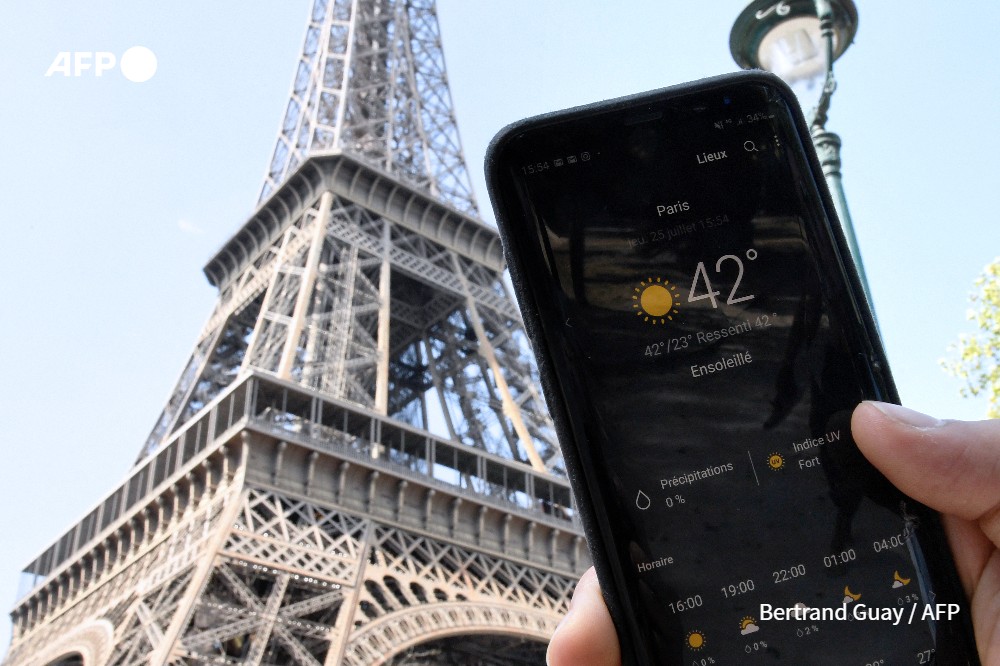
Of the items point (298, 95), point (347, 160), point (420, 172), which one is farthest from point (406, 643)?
point (298, 95)

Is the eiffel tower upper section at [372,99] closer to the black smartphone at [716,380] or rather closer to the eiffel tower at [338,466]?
the eiffel tower at [338,466]

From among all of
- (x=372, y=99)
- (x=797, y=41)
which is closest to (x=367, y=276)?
(x=372, y=99)

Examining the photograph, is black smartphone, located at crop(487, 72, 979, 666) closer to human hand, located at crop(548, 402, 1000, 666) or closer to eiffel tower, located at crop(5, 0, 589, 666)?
human hand, located at crop(548, 402, 1000, 666)

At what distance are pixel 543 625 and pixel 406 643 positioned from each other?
365 centimetres

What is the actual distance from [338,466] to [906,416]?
54.6 feet

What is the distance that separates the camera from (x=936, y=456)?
1.45 metres

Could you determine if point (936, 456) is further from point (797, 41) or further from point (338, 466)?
Result: point (338, 466)

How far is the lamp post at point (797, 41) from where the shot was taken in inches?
210

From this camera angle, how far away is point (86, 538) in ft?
70.4

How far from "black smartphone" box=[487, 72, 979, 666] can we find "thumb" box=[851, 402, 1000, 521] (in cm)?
6

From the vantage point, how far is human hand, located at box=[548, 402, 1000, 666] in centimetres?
144

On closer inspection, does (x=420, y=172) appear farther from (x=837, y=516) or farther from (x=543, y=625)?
(x=837, y=516)

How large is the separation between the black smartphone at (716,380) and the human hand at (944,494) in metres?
0.03

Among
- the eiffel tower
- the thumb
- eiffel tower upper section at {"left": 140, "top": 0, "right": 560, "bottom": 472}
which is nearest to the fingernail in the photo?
the thumb
